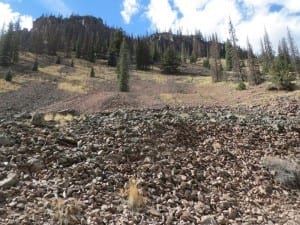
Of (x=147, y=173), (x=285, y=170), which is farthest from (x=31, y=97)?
(x=285, y=170)

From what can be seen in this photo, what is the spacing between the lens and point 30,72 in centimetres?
6094

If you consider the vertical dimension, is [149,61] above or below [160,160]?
above

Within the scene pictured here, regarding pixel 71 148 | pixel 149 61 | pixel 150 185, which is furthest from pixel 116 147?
pixel 149 61

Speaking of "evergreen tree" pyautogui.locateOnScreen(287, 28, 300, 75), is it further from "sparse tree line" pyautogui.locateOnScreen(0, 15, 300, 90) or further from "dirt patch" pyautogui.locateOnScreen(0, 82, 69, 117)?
"dirt patch" pyautogui.locateOnScreen(0, 82, 69, 117)

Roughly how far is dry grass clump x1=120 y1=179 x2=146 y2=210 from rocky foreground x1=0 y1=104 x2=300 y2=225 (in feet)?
0.07

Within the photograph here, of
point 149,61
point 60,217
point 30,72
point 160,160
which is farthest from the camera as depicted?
point 149,61

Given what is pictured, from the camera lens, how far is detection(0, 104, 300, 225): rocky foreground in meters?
7.46

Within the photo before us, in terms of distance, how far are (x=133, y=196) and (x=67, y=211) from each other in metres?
1.60

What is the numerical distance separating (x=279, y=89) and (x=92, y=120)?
85.4 feet

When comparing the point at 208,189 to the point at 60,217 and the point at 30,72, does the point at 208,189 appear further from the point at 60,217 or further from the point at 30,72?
the point at 30,72

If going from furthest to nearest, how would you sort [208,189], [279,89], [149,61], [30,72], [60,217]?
[149,61]
[30,72]
[279,89]
[208,189]
[60,217]

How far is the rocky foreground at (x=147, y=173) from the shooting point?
7.46m

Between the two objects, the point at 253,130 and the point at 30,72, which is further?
the point at 30,72

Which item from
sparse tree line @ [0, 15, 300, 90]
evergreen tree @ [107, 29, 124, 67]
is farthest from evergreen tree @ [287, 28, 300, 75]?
evergreen tree @ [107, 29, 124, 67]
